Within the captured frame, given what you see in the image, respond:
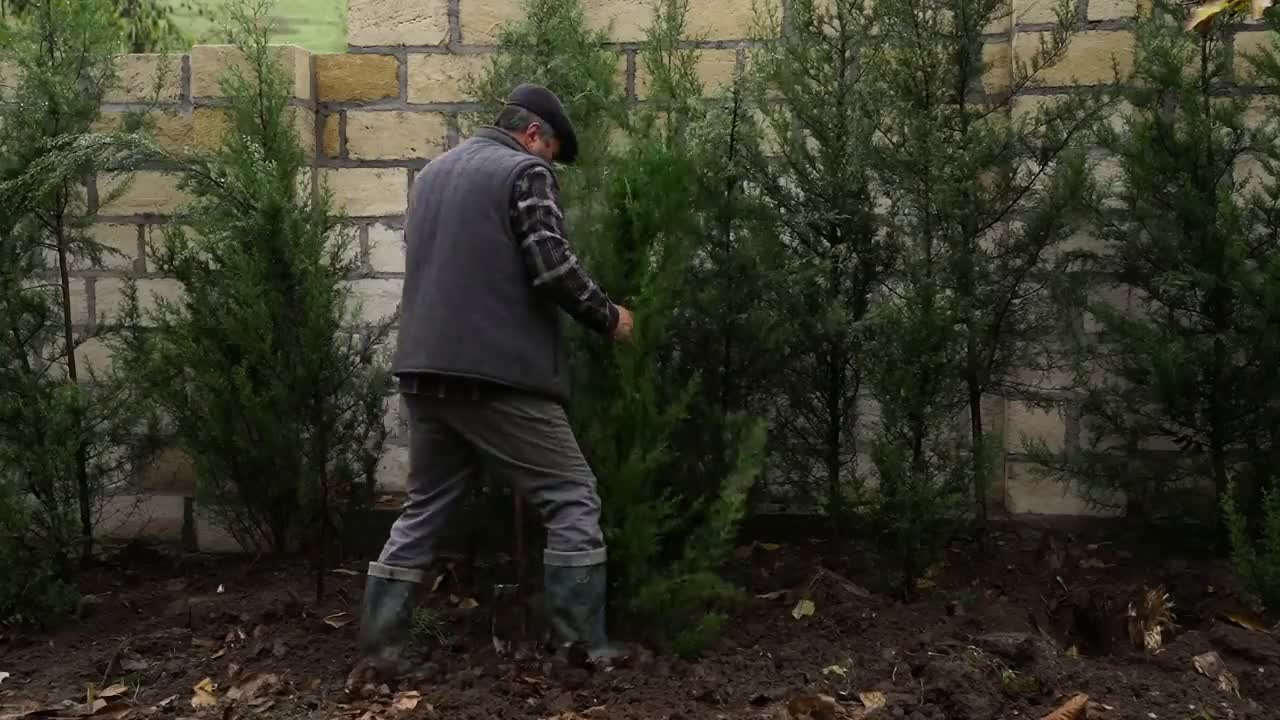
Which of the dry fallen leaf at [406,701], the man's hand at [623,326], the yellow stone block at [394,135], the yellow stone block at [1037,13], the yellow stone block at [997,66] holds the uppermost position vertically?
the yellow stone block at [1037,13]

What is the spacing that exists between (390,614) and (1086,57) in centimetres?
355

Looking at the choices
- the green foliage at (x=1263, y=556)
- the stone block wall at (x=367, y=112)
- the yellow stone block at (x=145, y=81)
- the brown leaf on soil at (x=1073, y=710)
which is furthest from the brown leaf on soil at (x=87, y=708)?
the green foliage at (x=1263, y=556)

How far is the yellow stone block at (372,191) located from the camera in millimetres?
5512

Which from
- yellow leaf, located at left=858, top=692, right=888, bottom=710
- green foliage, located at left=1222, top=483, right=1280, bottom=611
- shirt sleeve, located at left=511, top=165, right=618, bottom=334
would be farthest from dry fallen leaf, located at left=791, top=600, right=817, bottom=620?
green foliage, located at left=1222, top=483, right=1280, bottom=611

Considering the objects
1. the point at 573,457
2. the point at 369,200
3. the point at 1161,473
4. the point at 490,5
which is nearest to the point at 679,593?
the point at 573,457

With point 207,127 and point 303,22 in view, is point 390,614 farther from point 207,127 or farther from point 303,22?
point 303,22

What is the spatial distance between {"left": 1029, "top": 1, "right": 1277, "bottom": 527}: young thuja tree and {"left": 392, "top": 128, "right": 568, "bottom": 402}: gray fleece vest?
2.32 meters

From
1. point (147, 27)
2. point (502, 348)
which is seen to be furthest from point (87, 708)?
point (147, 27)

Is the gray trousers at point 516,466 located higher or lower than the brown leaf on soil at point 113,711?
higher

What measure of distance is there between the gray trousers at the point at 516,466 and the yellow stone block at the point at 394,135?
5.98ft

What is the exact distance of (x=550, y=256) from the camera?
3801 mm

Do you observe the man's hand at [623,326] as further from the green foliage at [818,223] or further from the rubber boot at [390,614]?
the rubber boot at [390,614]

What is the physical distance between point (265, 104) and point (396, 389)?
50.2 inches

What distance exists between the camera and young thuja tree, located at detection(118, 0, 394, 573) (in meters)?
4.67
